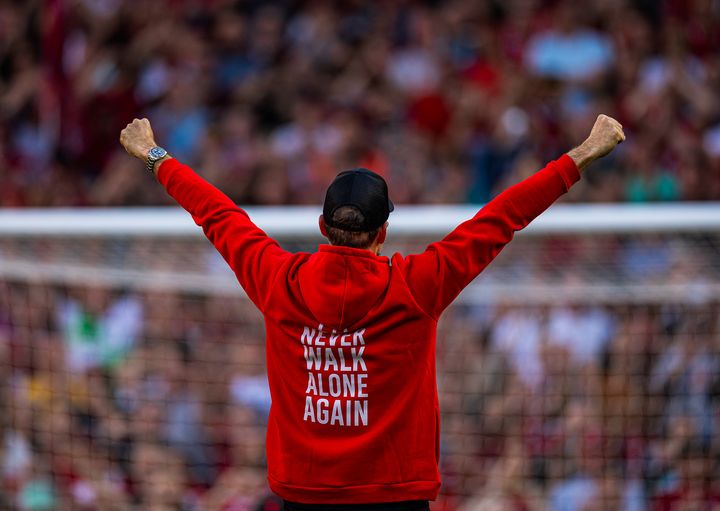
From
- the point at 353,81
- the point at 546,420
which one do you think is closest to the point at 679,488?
the point at 546,420

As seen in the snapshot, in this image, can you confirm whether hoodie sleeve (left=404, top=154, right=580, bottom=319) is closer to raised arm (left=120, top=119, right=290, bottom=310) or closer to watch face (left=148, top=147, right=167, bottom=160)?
raised arm (left=120, top=119, right=290, bottom=310)

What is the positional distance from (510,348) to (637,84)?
2.25 m

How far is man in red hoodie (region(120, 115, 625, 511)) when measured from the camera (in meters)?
2.29

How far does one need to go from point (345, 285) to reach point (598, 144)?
635 millimetres

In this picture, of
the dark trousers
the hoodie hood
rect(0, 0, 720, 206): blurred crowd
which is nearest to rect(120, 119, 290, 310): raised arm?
the hoodie hood

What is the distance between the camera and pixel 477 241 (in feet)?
7.52

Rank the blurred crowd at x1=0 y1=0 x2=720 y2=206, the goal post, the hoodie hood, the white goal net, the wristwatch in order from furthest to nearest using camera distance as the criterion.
Answer: the blurred crowd at x1=0 y1=0 x2=720 y2=206, the white goal net, the goal post, the wristwatch, the hoodie hood

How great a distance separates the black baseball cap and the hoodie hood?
0.06 meters

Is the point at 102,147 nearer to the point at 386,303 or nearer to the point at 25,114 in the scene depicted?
the point at 25,114

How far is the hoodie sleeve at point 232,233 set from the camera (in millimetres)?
2387

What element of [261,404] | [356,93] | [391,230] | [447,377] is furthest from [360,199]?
[356,93]

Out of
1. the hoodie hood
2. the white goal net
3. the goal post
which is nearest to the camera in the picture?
the hoodie hood

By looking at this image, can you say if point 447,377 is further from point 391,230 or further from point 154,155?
point 154,155

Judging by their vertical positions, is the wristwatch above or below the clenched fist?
below
